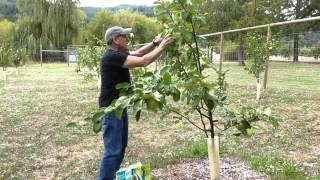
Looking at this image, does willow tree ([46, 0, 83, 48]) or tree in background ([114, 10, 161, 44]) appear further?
tree in background ([114, 10, 161, 44])

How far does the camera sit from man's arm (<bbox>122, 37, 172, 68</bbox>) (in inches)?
113

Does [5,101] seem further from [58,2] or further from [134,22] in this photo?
[134,22]

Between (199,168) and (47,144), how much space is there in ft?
8.80

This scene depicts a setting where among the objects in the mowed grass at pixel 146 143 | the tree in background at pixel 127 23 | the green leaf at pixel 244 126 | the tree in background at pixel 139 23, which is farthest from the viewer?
the tree in background at pixel 139 23

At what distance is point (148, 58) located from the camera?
3.17 metres

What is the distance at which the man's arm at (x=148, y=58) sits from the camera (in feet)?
9.38

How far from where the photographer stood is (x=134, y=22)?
62.0 m

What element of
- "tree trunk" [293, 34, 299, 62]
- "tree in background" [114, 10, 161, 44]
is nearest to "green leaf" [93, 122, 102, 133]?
"tree trunk" [293, 34, 299, 62]

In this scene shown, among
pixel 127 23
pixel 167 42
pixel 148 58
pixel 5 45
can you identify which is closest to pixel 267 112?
pixel 167 42

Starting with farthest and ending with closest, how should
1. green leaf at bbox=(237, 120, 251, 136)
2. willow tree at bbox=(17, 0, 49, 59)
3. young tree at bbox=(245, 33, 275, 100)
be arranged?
willow tree at bbox=(17, 0, 49, 59) → young tree at bbox=(245, 33, 275, 100) → green leaf at bbox=(237, 120, 251, 136)

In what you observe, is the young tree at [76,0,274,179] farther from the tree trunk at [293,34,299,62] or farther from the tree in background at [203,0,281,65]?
the tree in background at [203,0,281,65]

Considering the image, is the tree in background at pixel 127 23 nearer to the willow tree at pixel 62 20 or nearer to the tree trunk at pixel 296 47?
the willow tree at pixel 62 20

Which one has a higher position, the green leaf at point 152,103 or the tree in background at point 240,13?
the tree in background at point 240,13

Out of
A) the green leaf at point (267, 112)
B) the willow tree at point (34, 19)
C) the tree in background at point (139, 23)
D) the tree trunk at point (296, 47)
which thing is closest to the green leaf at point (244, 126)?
the green leaf at point (267, 112)
